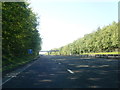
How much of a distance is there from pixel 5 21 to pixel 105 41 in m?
85.9

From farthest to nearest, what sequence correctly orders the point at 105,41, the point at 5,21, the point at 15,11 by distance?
the point at 105,41, the point at 15,11, the point at 5,21

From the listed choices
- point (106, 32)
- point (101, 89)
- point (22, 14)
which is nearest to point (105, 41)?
point (106, 32)

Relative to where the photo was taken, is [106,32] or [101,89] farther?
[106,32]

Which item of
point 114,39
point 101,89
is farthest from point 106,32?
point 101,89

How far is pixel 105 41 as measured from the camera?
106 metres

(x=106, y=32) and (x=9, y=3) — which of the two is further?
(x=106, y=32)

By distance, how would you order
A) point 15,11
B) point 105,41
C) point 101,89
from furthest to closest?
1. point 105,41
2. point 15,11
3. point 101,89

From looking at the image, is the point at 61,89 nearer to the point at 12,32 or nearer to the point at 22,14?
the point at 12,32

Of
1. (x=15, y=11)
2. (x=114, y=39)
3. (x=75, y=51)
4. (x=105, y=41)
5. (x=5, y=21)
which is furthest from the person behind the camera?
(x=75, y=51)

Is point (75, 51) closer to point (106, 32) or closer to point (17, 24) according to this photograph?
point (106, 32)

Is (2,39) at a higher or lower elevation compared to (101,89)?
higher

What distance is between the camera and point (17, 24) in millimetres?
28375

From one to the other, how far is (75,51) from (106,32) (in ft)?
253

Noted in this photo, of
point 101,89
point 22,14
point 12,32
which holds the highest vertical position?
point 22,14
